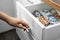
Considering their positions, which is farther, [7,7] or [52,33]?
[7,7]

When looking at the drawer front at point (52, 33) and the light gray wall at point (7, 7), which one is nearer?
the drawer front at point (52, 33)

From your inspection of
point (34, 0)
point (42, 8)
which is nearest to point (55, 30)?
point (42, 8)

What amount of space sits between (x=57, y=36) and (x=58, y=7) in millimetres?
237

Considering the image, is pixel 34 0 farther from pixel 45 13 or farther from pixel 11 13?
pixel 11 13

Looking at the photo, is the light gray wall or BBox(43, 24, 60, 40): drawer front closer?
BBox(43, 24, 60, 40): drawer front

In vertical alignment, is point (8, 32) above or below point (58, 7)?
below

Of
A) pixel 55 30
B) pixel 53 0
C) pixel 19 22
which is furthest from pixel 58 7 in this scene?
pixel 19 22

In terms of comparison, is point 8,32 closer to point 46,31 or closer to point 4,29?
point 4,29

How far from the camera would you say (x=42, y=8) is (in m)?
1.25

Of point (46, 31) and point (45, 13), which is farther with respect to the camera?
point (45, 13)

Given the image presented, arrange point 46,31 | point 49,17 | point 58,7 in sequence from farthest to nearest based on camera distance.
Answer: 1. point 49,17
2. point 58,7
3. point 46,31

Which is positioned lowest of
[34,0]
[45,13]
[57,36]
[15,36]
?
[15,36]

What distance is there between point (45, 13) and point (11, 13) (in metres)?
0.66

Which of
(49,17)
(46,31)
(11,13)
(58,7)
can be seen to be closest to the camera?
(46,31)
